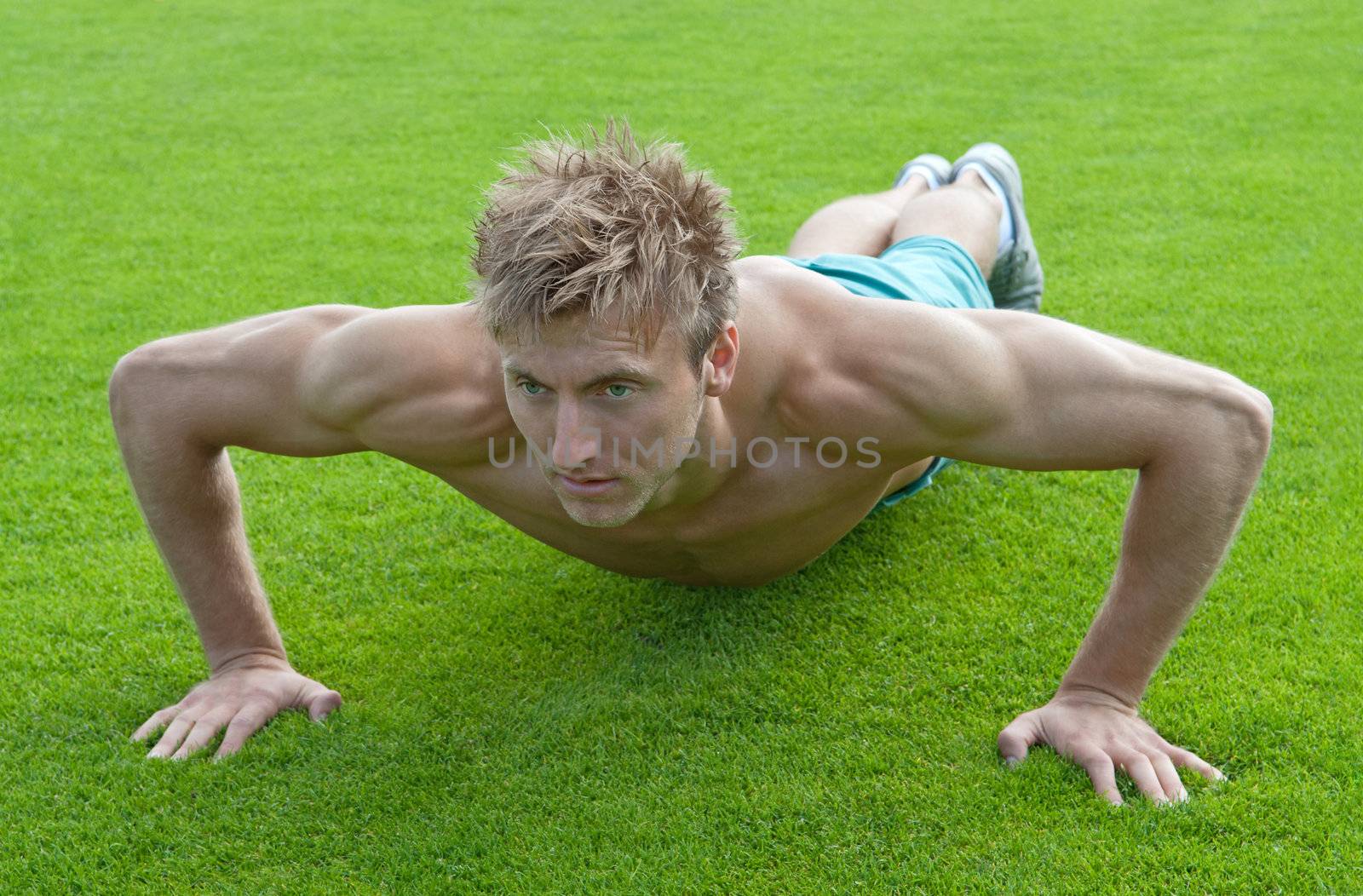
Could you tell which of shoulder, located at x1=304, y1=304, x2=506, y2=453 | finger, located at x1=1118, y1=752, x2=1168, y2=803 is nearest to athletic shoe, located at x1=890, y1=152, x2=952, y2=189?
shoulder, located at x1=304, y1=304, x2=506, y2=453

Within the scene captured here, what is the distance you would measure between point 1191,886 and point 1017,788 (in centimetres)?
39

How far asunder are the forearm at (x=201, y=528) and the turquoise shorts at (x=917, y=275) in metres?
1.54

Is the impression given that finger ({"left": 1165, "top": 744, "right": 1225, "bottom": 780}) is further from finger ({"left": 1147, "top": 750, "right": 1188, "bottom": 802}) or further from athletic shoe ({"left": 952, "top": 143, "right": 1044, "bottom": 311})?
athletic shoe ({"left": 952, "top": 143, "right": 1044, "bottom": 311})

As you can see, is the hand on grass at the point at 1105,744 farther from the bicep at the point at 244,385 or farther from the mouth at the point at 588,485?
the bicep at the point at 244,385

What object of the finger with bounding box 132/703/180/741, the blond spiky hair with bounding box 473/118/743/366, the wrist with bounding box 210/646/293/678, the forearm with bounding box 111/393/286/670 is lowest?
the finger with bounding box 132/703/180/741

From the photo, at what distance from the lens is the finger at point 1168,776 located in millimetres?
2639

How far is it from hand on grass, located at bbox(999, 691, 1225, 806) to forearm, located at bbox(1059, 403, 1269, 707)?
0.13 ft

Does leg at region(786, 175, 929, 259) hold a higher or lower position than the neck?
higher

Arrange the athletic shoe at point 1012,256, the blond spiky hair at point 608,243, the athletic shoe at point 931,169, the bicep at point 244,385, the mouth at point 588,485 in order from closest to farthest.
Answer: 1. the blond spiky hair at point 608,243
2. the mouth at point 588,485
3. the bicep at point 244,385
4. the athletic shoe at point 1012,256
5. the athletic shoe at point 931,169

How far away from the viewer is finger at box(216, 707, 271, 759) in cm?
293

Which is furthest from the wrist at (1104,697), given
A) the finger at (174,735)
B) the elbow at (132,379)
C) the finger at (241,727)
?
the elbow at (132,379)

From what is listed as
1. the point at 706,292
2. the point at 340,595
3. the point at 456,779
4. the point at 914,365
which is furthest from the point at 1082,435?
→ the point at 340,595

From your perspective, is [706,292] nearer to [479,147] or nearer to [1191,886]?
[1191,886]

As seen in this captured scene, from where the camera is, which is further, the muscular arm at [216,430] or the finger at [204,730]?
the finger at [204,730]
